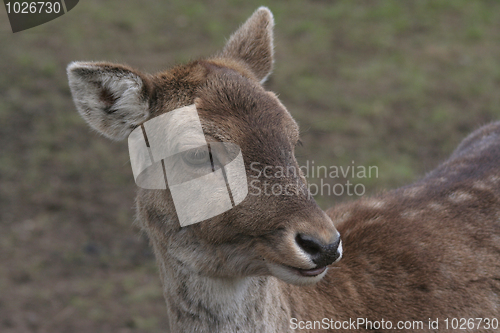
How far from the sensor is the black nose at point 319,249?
275 centimetres

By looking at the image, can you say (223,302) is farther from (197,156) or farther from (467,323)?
(467,323)

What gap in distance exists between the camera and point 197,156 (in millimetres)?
3023

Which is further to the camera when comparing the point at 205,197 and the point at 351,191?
the point at 351,191

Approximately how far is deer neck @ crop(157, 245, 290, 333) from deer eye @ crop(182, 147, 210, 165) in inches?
25.7

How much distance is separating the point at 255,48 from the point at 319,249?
177cm

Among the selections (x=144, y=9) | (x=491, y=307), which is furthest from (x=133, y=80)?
(x=144, y=9)

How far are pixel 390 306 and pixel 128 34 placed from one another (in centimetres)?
862

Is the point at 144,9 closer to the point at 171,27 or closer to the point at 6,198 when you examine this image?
the point at 171,27

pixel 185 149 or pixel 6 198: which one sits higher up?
pixel 185 149

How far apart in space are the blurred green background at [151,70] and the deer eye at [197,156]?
188cm

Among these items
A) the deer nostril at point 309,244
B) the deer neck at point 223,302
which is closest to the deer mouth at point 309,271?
the deer nostril at point 309,244

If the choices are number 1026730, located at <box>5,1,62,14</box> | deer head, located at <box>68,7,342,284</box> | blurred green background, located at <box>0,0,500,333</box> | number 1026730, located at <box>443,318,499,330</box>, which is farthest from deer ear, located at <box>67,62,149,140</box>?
number 1026730, located at <box>5,1,62,14</box>

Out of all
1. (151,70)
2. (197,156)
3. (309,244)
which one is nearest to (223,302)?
(309,244)

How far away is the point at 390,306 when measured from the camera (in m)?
3.62
